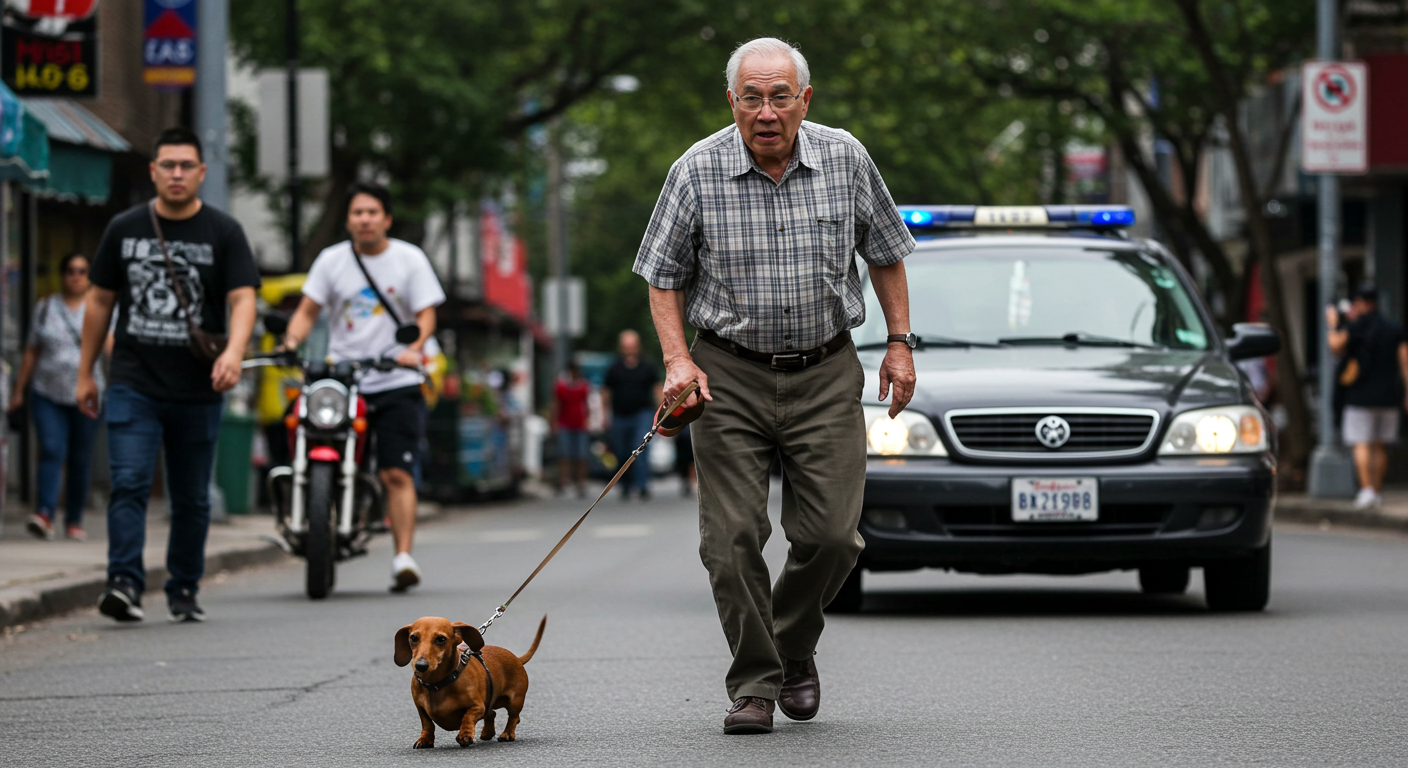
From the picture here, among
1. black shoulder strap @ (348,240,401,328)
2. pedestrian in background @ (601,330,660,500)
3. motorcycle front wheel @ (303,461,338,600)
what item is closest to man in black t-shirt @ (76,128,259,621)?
motorcycle front wheel @ (303,461,338,600)

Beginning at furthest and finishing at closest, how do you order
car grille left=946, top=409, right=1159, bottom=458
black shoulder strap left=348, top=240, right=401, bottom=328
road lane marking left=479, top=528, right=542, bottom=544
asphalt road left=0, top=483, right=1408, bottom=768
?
road lane marking left=479, top=528, right=542, bottom=544 < black shoulder strap left=348, top=240, right=401, bottom=328 < car grille left=946, top=409, right=1159, bottom=458 < asphalt road left=0, top=483, right=1408, bottom=768

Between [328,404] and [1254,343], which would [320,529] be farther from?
[1254,343]

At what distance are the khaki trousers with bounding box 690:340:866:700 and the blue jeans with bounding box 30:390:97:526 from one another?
30.6ft

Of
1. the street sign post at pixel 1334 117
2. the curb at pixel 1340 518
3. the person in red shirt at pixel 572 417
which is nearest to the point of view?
the curb at pixel 1340 518

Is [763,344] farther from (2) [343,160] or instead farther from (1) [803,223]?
(2) [343,160]

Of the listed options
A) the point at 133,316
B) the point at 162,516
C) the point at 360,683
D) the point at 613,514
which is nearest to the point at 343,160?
the point at 613,514

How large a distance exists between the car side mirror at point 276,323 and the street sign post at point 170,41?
6.55m

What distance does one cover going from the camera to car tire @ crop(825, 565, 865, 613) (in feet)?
30.6

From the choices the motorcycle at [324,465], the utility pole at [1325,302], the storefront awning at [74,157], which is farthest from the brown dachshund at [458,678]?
the utility pole at [1325,302]

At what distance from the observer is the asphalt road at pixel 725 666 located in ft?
18.7

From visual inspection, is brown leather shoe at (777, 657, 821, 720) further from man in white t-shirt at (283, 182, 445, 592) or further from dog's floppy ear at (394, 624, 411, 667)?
man in white t-shirt at (283, 182, 445, 592)

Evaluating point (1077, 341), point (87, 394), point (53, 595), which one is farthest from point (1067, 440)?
point (53, 595)

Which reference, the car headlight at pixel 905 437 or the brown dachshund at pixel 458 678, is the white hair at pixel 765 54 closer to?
the brown dachshund at pixel 458 678

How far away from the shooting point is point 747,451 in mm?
6004
